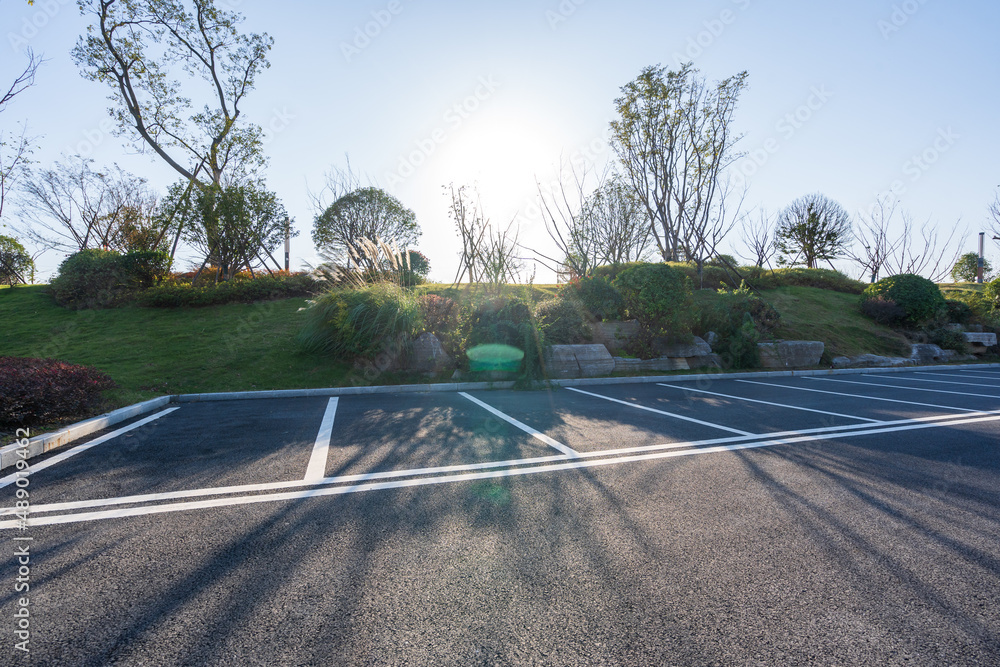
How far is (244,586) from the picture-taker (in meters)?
2.09

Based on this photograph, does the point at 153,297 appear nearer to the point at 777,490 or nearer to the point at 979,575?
the point at 777,490

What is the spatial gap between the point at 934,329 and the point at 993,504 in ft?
54.4

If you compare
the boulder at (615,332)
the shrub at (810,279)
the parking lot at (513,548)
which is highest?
the shrub at (810,279)

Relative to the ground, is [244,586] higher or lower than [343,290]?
lower

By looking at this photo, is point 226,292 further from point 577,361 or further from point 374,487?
point 374,487

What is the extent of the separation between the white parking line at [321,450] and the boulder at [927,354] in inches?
659

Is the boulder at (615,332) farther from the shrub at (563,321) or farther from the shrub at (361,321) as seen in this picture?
the shrub at (361,321)

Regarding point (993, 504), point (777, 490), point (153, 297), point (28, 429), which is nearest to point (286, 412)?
point (28, 429)

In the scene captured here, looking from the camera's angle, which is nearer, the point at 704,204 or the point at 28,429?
the point at 28,429

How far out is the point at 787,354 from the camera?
455 inches

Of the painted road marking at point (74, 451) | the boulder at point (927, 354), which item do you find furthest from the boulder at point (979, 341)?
the painted road marking at point (74, 451)

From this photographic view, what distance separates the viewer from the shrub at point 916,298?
15422 mm

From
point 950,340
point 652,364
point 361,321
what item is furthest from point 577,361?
point 950,340

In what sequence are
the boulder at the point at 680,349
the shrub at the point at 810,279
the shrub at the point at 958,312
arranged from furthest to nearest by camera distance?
1. the shrub at the point at 810,279
2. the shrub at the point at 958,312
3. the boulder at the point at 680,349
